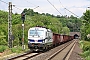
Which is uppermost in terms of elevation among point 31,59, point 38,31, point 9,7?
point 9,7

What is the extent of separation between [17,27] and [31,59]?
33.3 meters

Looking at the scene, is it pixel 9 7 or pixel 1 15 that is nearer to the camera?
pixel 9 7

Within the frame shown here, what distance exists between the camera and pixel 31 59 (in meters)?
23.9

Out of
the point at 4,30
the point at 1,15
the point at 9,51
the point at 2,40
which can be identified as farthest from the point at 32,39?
the point at 1,15

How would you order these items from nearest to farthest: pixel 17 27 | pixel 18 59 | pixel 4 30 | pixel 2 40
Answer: pixel 18 59 < pixel 2 40 < pixel 4 30 < pixel 17 27

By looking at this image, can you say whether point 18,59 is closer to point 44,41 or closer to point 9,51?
point 9,51

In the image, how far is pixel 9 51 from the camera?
30641 millimetres

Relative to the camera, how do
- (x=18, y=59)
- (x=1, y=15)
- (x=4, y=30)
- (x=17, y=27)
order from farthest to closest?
(x=1, y=15)
(x=17, y=27)
(x=4, y=30)
(x=18, y=59)

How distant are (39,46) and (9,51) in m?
3.69

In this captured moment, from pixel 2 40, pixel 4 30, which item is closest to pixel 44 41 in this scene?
pixel 2 40

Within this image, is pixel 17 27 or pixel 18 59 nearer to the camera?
pixel 18 59

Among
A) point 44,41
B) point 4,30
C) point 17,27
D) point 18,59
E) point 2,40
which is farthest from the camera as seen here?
point 17,27

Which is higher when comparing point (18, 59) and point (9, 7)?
point (9, 7)

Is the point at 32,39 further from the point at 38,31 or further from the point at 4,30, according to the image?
the point at 4,30
